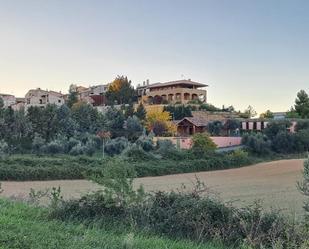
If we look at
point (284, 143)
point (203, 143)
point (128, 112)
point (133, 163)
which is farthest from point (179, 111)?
point (133, 163)

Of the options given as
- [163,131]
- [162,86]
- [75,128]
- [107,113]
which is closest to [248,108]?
[162,86]

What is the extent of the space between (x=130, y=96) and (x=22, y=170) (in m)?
45.2

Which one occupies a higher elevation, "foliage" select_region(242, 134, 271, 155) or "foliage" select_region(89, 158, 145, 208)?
"foliage" select_region(89, 158, 145, 208)

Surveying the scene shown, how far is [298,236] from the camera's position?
5.84 m

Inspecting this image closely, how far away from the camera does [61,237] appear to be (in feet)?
16.8

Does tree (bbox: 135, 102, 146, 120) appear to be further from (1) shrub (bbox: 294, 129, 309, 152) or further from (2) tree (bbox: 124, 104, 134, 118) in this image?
(1) shrub (bbox: 294, 129, 309, 152)

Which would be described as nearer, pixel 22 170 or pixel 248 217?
pixel 248 217

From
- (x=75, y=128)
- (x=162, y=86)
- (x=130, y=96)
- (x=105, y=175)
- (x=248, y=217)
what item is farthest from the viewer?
(x=162, y=86)

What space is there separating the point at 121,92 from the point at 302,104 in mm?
28763

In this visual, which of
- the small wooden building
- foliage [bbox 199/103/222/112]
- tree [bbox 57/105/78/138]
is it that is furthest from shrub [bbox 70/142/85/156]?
foliage [bbox 199/103/222/112]

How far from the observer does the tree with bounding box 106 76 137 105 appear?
7731 cm

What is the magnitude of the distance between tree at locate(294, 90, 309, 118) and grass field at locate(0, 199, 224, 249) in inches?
2610

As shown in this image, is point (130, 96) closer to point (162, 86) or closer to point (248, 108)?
point (162, 86)

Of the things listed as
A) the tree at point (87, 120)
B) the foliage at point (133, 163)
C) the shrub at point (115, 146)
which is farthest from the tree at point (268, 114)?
the shrub at point (115, 146)
